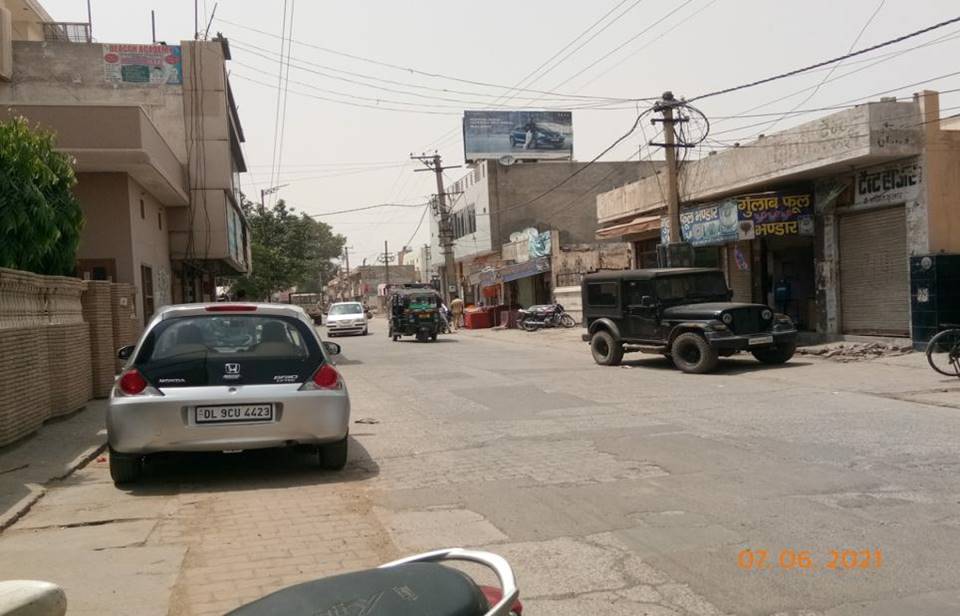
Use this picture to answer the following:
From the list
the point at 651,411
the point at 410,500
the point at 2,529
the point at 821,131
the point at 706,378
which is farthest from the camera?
the point at 821,131

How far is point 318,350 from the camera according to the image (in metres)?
7.10

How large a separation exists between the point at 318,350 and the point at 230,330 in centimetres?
78

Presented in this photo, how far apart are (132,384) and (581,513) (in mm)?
3740

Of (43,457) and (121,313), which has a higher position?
(121,313)

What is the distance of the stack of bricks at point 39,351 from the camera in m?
8.15

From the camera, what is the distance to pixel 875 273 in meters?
17.9

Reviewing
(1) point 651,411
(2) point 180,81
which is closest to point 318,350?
(1) point 651,411

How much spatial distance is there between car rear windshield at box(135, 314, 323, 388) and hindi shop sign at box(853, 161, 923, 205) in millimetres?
14091

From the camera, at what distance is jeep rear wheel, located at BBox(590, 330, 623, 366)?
17203 millimetres

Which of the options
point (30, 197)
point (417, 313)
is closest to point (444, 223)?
point (417, 313)

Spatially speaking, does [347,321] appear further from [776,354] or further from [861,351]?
[861,351]

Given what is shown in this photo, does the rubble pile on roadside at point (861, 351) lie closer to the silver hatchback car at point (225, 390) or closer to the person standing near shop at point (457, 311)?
the silver hatchback car at point (225, 390)

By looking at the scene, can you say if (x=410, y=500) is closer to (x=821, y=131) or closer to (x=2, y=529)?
(x=2, y=529)

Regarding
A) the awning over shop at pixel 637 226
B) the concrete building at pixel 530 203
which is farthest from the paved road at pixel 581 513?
the concrete building at pixel 530 203
